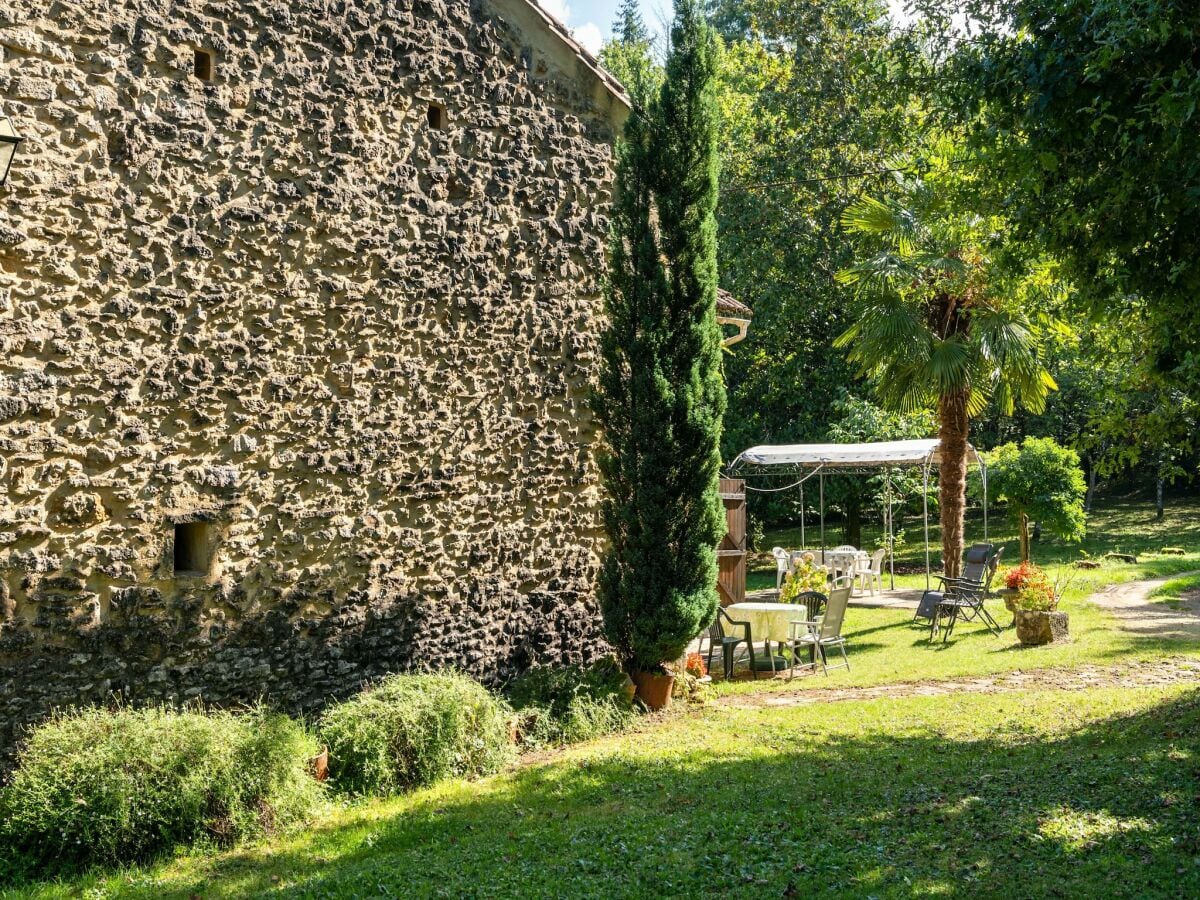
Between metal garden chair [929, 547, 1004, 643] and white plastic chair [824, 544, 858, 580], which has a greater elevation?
white plastic chair [824, 544, 858, 580]

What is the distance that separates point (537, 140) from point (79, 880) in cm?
663

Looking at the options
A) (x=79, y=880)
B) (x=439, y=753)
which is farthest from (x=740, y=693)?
(x=79, y=880)

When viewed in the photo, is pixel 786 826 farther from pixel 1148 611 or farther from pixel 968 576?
pixel 1148 611

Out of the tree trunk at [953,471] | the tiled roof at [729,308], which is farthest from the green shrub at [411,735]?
the tree trunk at [953,471]

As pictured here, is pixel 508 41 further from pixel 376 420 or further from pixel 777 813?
pixel 777 813

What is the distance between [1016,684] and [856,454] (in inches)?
Answer: 289

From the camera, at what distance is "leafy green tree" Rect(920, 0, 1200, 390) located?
4918 millimetres

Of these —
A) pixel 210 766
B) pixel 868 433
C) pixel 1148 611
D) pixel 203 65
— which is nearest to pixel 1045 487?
pixel 868 433

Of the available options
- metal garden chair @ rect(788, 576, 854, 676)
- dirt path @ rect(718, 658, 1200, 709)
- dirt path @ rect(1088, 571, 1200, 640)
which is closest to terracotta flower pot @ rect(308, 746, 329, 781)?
dirt path @ rect(718, 658, 1200, 709)

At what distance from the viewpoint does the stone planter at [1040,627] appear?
12.1 m

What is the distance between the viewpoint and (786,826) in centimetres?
560

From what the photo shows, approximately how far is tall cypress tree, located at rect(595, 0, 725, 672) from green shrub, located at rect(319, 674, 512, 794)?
1.88 m

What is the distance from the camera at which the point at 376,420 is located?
7910 millimetres

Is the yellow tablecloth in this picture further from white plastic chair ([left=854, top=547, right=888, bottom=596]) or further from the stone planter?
white plastic chair ([left=854, top=547, right=888, bottom=596])
